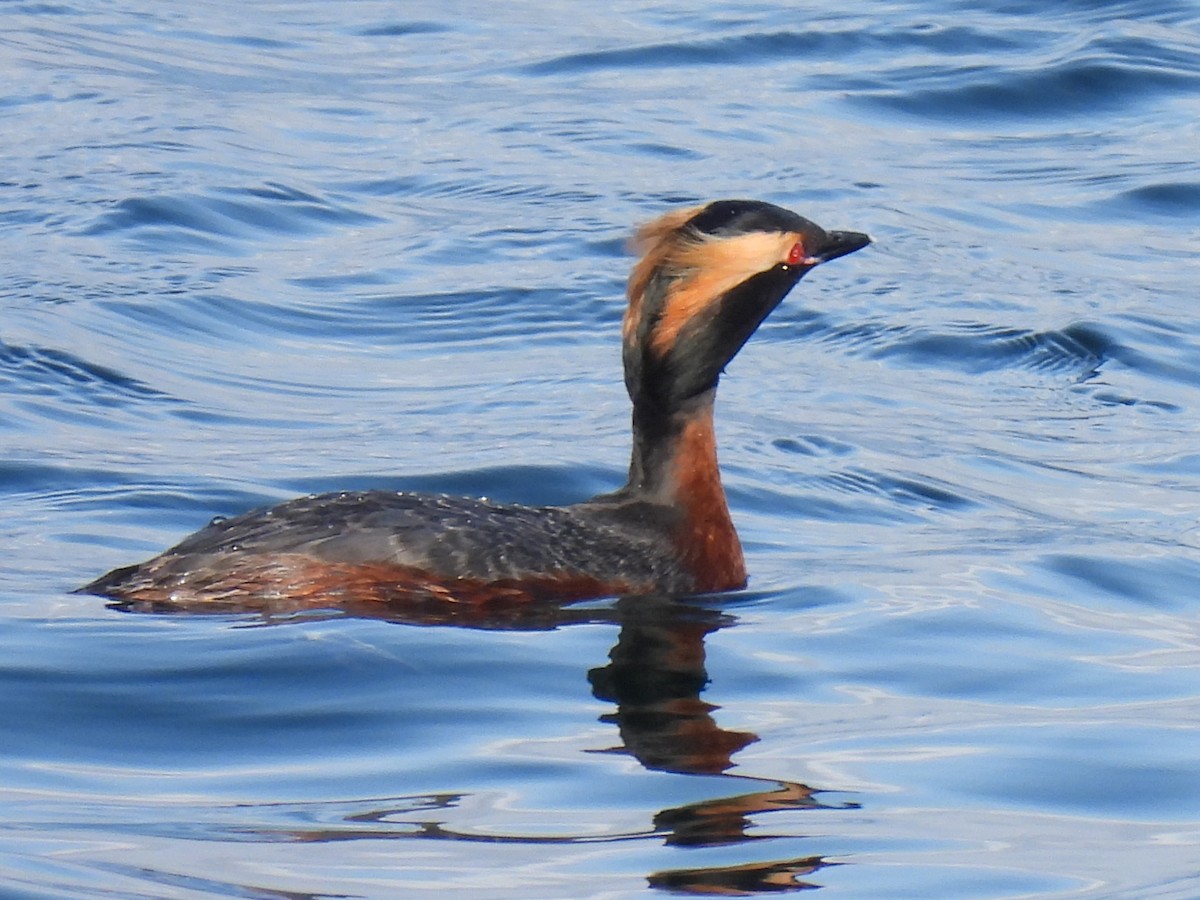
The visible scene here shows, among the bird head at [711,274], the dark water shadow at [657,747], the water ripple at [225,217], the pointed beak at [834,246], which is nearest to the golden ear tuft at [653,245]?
the bird head at [711,274]

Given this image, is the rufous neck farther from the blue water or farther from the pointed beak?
the pointed beak

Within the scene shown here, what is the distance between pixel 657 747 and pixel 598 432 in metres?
5.70

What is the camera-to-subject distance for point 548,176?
20.4m

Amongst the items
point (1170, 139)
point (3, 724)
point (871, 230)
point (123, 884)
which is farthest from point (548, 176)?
point (123, 884)

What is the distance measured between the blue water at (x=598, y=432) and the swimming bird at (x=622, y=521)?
0.17 metres

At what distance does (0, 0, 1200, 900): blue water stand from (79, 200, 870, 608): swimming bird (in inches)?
6.9

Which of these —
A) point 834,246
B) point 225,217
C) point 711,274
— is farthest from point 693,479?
point 225,217

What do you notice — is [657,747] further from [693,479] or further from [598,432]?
[598,432]

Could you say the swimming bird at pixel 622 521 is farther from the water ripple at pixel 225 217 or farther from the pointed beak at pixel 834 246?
the water ripple at pixel 225 217

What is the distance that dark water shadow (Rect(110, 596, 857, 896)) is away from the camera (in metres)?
6.27

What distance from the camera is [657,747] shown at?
7395 millimetres

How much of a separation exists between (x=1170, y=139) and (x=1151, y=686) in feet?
46.4

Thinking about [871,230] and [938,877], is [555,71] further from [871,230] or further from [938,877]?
[938,877]

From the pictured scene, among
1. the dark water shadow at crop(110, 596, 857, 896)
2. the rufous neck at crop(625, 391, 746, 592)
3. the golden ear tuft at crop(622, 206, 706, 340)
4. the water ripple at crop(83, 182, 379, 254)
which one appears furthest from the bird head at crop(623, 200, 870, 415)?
the water ripple at crop(83, 182, 379, 254)
